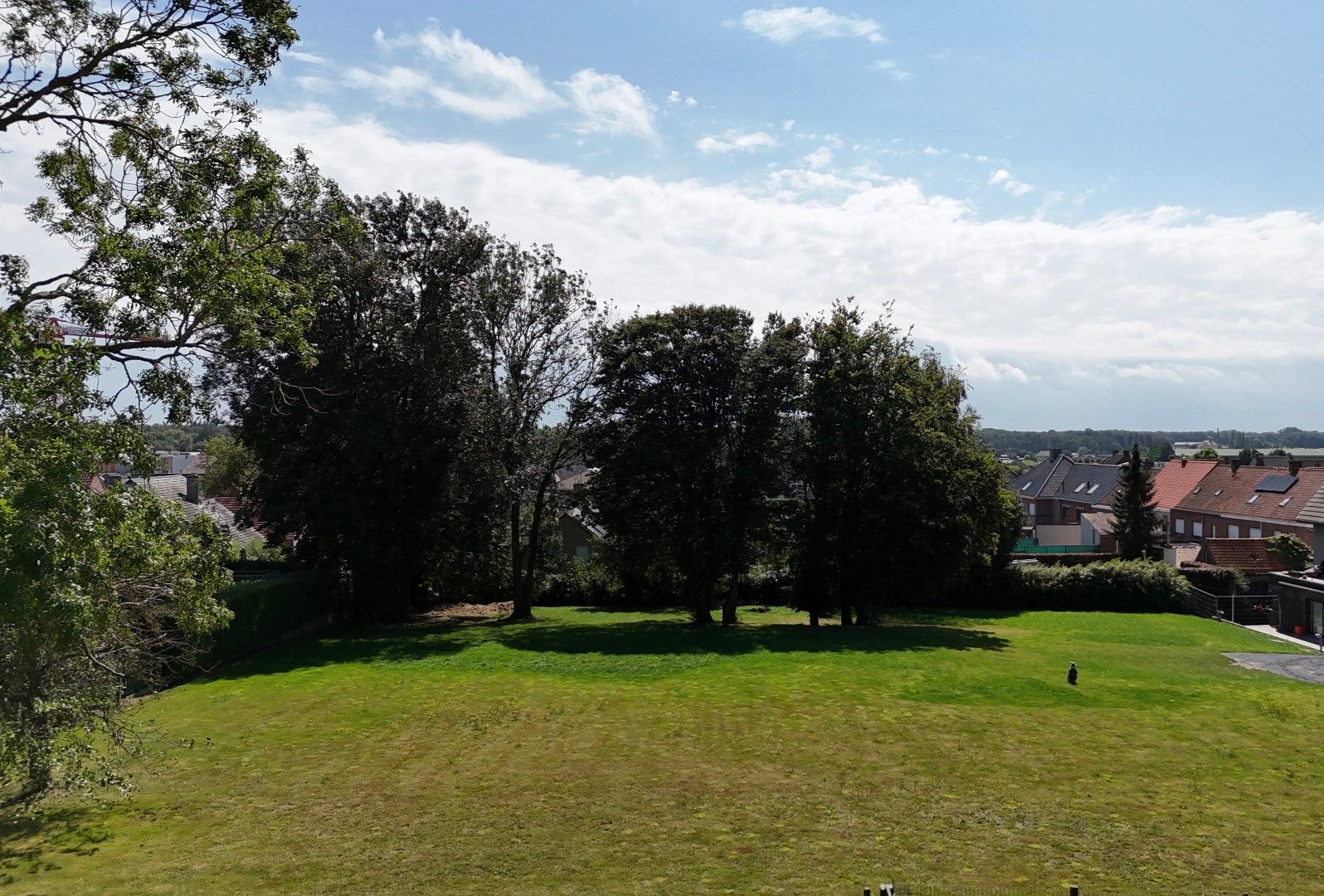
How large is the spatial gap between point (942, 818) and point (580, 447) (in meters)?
25.2

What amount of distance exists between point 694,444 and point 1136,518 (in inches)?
1395

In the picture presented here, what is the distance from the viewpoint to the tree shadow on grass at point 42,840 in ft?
36.8

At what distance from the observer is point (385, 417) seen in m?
30.2

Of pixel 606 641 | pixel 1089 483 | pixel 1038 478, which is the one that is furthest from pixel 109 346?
pixel 1038 478

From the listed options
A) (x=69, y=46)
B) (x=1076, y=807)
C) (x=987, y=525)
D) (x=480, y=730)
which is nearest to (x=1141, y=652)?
(x=987, y=525)

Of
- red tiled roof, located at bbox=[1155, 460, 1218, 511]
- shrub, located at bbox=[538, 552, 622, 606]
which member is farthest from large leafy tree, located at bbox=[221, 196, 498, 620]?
red tiled roof, located at bbox=[1155, 460, 1218, 511]

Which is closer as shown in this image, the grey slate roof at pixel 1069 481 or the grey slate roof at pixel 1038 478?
the grey slate roof at pixel 1069 481

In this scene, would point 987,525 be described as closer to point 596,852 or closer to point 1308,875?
point 1308,875

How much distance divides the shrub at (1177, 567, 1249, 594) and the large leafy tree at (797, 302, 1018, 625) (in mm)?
16805

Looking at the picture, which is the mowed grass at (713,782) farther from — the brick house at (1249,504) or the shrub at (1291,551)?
the brick house at (1249,504)

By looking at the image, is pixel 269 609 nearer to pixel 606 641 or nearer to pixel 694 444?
pixel 606 641

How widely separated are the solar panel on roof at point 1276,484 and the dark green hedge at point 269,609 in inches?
2315

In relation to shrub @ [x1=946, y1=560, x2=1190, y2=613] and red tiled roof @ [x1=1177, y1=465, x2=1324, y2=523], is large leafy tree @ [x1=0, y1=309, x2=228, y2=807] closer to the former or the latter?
shrub @ [x1=946, y1=560, x2=1190, y2=613]

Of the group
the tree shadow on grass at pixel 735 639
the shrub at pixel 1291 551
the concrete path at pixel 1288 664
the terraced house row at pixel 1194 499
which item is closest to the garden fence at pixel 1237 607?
the shrub at pixel 1291 551
